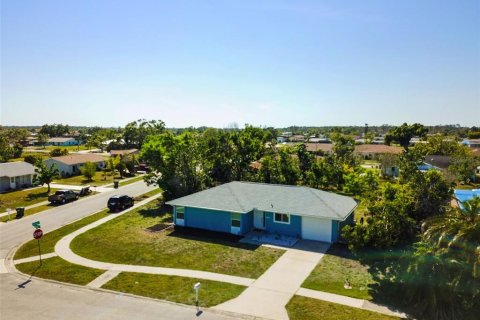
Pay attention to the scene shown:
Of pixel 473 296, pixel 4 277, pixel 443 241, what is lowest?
pixel 4 277

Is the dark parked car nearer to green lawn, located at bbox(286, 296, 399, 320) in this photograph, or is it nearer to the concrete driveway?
the concrete driveway

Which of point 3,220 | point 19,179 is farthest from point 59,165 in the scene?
point 3,220

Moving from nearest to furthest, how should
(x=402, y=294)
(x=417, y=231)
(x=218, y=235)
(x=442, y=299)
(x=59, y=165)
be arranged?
(x=442, y=299) → (x=402, y=294) → (x=417, y=231) → (x=218, y=235) → (x=59, y=165)

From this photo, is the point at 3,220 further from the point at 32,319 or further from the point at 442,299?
the point at 442,299

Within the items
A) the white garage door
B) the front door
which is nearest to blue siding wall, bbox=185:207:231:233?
the front door

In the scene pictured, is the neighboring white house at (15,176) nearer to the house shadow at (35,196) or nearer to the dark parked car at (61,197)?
the house shadow at (35,196)

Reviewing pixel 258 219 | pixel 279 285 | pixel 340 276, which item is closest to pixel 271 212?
pixel 258 219

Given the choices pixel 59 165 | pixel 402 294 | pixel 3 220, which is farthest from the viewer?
pixel 59 165
